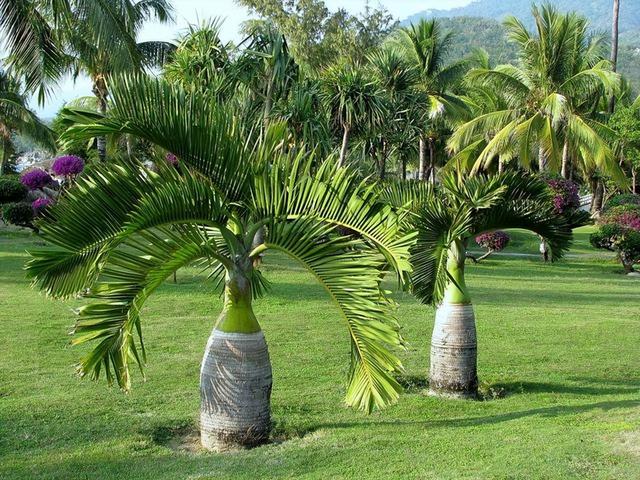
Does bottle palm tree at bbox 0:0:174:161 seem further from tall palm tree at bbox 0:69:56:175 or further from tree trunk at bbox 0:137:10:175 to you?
tree trunk at bbox 0:137:10:175

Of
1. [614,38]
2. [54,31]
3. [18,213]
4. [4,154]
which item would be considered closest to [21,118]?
[4,154]

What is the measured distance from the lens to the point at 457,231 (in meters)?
7.43

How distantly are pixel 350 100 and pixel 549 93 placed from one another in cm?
924

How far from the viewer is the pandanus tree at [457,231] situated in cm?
749

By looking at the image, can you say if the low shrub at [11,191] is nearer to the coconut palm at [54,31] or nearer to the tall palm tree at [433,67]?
the coconut palm at [54,31]

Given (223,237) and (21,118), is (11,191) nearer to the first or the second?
(21,118)

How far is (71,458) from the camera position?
5.91 meters

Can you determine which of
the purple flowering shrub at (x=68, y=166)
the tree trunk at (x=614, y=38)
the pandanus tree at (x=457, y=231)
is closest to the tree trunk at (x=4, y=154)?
the purple flowering shrub at (x=68, y=166)

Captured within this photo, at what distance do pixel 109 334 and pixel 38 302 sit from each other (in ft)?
25.3

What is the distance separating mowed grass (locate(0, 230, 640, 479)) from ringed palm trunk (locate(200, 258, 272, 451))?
193mm

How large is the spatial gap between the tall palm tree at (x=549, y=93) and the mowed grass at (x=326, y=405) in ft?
44.3

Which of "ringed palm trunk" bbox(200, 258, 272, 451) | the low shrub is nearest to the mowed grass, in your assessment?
"ringed palm trunk" bbox(200, 258, 272, 451)

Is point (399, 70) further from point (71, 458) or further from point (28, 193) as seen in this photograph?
point (71, 458)

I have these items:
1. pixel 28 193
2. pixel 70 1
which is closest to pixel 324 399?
pixel 70 1
